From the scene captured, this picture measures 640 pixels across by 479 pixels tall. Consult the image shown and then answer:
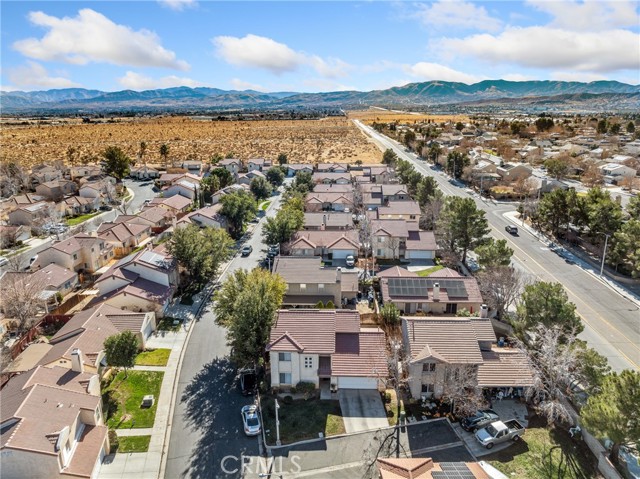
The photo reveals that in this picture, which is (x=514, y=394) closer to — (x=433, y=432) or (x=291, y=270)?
(x=433, y=432)

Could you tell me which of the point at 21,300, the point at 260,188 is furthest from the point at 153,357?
the point at 260,188

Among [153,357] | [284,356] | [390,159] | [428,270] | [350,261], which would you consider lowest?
[153,357]

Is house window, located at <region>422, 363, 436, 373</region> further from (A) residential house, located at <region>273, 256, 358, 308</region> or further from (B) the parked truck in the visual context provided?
(A) residential house, located at <region>273, 256, 358, 308</region>

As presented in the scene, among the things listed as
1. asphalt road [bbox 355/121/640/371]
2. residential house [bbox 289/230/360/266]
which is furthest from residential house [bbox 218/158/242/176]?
asphalt road [bbox 355/121/640/371]

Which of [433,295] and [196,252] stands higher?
[196,252]

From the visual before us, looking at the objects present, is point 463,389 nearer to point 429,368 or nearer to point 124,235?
point 429,368

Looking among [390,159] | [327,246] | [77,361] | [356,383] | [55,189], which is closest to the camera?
[77,361]
